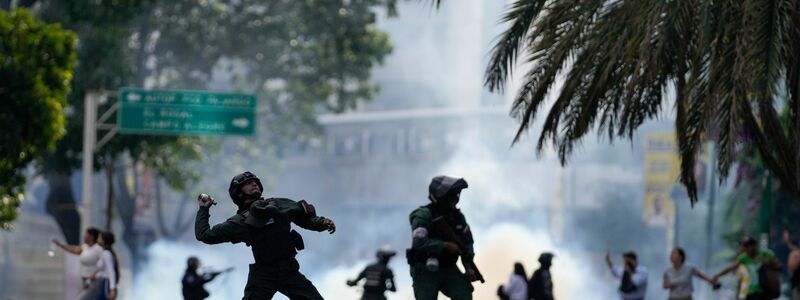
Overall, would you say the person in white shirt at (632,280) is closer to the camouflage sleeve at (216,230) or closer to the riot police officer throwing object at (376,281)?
the riot police officer throwing object at (376,281)

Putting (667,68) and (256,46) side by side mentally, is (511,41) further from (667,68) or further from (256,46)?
(256,46)

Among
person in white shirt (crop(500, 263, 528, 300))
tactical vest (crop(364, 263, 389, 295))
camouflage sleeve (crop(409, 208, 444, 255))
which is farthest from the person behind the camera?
person in white shirt (crop(500, 263, 528, 300))

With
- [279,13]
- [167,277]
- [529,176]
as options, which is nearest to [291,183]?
[529,176]

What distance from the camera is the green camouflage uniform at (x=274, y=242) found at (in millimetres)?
13539

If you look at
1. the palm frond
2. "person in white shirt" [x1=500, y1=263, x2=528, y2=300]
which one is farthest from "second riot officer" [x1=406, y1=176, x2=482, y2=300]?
"person in white shirt" [x1=500, y1=263, x2=528, y2=300]

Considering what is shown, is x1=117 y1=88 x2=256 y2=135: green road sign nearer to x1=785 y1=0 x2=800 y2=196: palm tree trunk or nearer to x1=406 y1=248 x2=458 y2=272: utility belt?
x1=785 y1=0 x2=800 y2=196: palm tree trunk

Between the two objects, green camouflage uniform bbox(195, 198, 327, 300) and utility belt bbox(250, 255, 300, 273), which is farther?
utility belt bbox(250, 255, 300, 273)

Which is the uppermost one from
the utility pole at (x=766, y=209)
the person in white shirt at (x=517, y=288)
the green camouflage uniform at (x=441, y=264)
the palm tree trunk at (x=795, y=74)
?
the palm tree trunk at (x=795, y=74)

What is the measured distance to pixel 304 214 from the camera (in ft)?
44.4

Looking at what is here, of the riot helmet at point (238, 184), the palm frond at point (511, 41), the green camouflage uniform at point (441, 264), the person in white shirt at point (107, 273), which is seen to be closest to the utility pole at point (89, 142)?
the person in white shirt at point (107, 273)

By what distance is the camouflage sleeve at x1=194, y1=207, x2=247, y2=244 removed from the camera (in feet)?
44.2

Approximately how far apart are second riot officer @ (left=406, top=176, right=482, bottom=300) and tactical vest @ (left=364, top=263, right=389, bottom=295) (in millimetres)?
Result: 7003

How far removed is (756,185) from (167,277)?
1391 inches

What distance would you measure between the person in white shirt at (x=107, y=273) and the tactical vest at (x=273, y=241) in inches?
333
